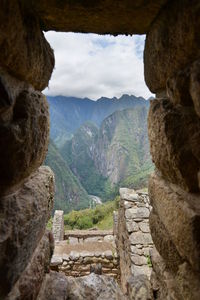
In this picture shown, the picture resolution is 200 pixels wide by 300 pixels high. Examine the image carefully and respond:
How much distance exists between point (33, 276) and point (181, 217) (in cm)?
69

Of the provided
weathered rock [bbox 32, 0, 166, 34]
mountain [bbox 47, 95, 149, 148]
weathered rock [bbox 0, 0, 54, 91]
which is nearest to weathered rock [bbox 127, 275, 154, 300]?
weathered rock [bbox 0, 0, 54, 91]

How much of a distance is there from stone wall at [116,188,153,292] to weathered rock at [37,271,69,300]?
279cm

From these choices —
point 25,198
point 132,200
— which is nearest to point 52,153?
point 132,200

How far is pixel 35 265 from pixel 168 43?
113 cm

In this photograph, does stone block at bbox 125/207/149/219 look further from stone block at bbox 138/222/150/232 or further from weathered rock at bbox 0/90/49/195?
weathered rock at bbox 0/90/49/195

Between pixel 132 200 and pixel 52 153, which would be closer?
pixel 132 200

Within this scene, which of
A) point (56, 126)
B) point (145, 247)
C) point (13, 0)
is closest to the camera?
point (13, 0)

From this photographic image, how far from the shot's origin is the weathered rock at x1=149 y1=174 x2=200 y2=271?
0.87 m

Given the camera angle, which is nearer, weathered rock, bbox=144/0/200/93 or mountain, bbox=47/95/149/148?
weathered rock, bbox=144/0/200/93

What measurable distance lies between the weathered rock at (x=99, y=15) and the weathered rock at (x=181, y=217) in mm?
793

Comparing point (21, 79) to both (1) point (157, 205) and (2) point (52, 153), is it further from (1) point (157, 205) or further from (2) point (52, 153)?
(2) point (52, 153)

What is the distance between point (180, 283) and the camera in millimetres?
1024

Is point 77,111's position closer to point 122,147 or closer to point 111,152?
point 111,152

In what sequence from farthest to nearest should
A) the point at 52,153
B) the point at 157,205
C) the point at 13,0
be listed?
1. the point at 52,153
2. the point at 157,205
3. the point at 13,0
